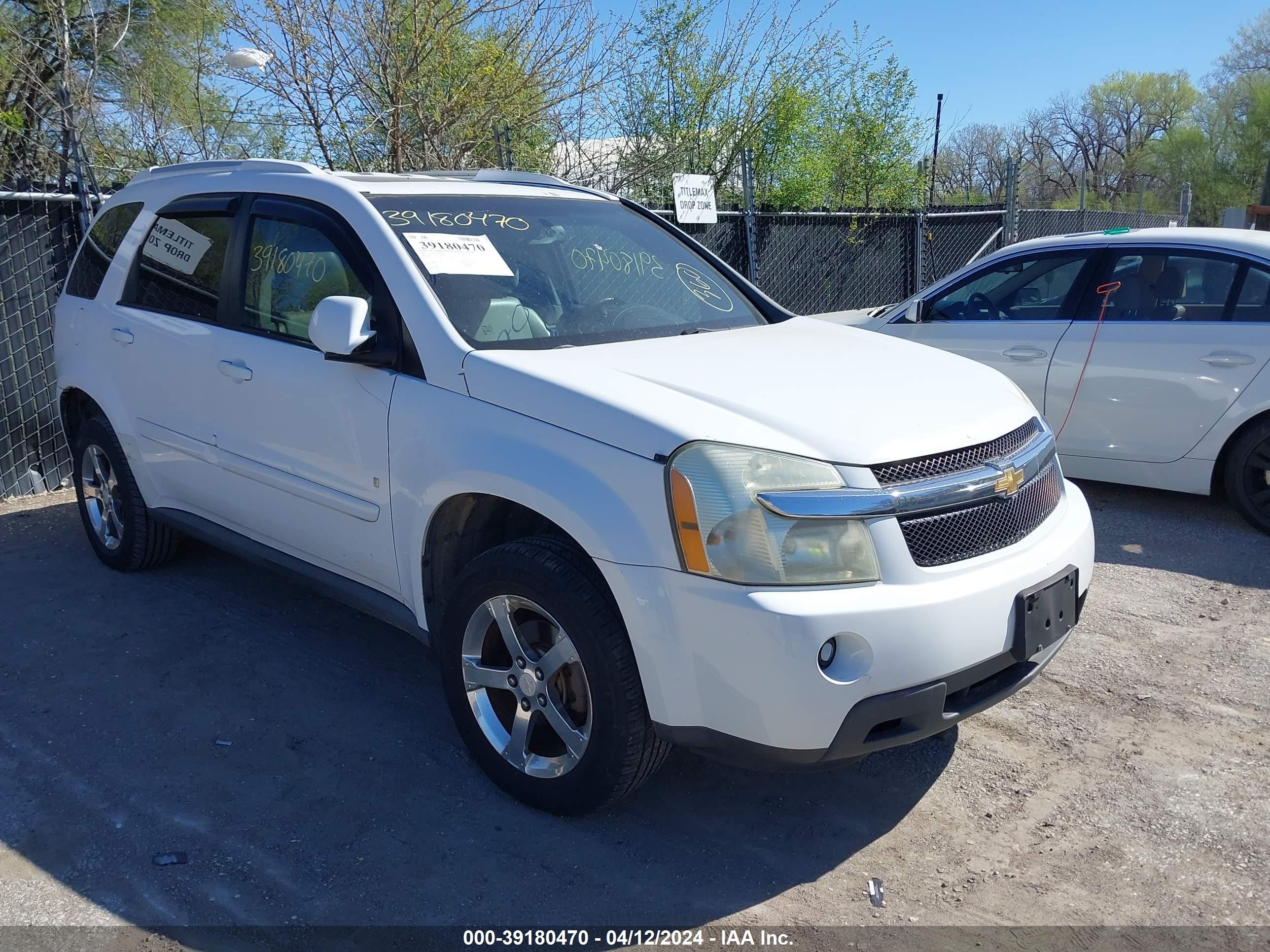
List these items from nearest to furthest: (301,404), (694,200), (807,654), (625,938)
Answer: (807,654), (625,938), (301,404), (694,200)

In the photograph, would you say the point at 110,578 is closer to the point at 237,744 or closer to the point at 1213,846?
the point at 237,744

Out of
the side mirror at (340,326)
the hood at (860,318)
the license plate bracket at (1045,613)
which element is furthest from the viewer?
the hood at (860,318)

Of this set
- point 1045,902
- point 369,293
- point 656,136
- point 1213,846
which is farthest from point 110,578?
point 656,136

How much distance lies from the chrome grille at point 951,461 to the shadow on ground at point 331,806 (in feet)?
3.62

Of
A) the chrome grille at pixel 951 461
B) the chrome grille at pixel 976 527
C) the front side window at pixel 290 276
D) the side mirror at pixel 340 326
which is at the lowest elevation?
the chrome grille at pixel 976 527

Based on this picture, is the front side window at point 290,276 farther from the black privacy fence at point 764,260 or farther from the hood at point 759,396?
the black privacy fence at point 764,260

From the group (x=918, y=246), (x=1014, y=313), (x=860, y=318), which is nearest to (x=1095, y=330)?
(x=1014, y=313)

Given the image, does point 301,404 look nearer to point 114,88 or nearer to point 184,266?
point 184,266

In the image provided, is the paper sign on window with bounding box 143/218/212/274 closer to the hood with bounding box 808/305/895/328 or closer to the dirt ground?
the dirt ground

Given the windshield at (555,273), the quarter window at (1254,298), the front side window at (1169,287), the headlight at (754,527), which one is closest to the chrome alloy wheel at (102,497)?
the windshield at (555,273)

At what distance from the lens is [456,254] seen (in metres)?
3.59

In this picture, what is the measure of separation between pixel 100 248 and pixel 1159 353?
18.3 ft

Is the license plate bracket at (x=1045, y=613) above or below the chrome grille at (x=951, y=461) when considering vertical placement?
below

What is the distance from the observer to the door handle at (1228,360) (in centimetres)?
547
